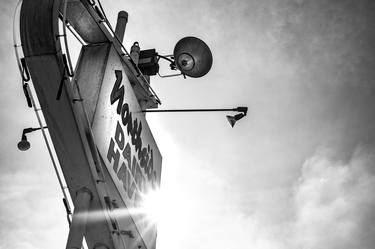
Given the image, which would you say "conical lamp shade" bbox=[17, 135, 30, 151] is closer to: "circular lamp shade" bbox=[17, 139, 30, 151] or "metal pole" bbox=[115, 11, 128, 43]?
"circular lamp shade" bbox=[17, 139, 30, 151]

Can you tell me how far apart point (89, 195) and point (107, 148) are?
813 millimetres

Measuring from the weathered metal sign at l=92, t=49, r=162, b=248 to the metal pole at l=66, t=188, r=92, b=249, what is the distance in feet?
1.93

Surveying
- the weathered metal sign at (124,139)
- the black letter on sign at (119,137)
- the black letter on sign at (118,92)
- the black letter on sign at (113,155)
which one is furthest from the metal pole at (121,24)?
the black letter on sign at (113,155)

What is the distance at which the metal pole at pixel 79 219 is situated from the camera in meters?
3.60

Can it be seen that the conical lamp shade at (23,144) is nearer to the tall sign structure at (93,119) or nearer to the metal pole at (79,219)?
the tall sign structure at (93,119)

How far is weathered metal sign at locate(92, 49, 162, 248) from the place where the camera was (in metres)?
4.71

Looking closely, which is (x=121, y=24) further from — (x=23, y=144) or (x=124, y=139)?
(x=23, y=144)

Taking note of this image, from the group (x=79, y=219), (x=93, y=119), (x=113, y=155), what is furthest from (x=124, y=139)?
(x=79, y=219)

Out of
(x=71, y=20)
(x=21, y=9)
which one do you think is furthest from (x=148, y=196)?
(x=21, y=9)

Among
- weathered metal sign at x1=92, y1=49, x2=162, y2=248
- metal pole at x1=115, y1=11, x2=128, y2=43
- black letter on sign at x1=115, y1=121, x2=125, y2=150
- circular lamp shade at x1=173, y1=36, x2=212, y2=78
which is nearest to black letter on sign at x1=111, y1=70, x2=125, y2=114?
weathered metal sign at x1=92, y1=49, x2=162, y2=248

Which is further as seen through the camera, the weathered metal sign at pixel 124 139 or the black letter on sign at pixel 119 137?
the black letter on sign at pixel 119 137

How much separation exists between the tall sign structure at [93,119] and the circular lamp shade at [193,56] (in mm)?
880

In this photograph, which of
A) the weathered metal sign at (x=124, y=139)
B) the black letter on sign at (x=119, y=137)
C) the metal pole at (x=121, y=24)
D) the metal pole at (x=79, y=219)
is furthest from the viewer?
the metal pole at (x=121, y=24)

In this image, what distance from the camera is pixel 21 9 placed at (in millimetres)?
3678
